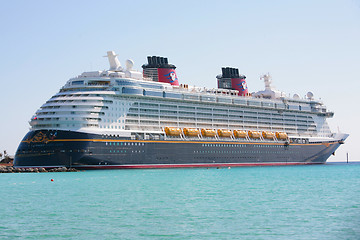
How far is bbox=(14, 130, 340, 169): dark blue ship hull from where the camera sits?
65812mm

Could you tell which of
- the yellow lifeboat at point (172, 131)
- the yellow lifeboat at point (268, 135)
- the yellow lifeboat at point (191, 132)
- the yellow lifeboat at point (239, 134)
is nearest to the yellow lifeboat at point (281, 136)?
the yellow lifeboat at point (268, 135)

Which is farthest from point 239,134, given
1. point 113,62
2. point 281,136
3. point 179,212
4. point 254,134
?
point 179,212

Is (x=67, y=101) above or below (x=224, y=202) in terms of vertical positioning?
above

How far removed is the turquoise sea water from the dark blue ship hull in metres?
22.2

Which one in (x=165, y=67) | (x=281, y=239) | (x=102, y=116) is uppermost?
(x=165, y=67)

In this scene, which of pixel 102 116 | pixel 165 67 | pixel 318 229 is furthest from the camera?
pixel 165 67

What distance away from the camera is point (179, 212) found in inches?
1136

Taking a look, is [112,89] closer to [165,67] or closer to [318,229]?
[165,67]

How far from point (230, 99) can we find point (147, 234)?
236 feet

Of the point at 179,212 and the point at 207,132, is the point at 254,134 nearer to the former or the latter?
the point at 207,132

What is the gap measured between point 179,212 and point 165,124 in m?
51.8

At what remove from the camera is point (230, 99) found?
93438 millimetres

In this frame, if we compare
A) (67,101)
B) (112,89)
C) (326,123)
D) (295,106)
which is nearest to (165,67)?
(112,89)

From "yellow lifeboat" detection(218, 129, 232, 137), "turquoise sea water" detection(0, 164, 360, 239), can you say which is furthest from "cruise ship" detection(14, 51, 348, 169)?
"turquoise sea water" detection(0, 164, 360, 239)
